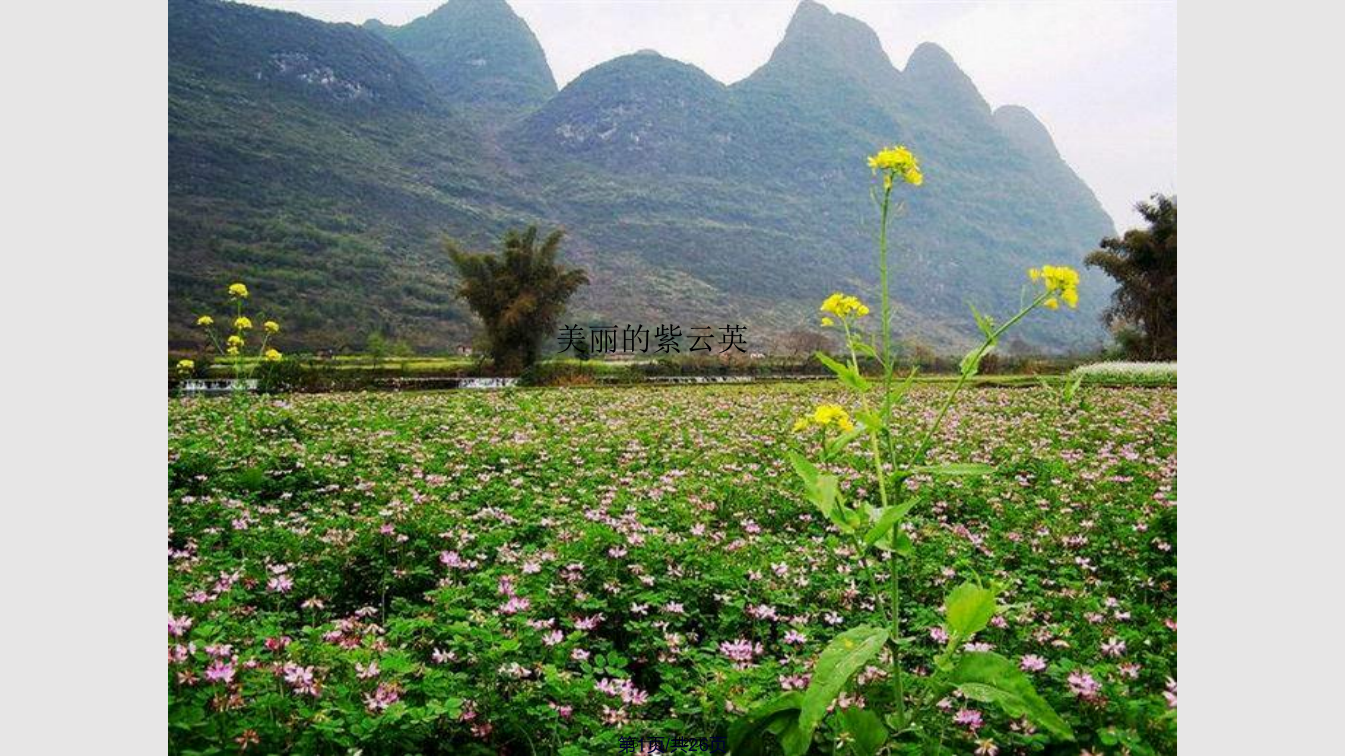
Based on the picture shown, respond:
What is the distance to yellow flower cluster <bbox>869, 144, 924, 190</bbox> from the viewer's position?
90.6 inches

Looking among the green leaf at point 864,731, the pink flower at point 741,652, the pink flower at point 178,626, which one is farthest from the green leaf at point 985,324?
the pink flower at point 178,626

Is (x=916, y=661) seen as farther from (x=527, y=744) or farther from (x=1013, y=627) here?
(x=527, y=744)

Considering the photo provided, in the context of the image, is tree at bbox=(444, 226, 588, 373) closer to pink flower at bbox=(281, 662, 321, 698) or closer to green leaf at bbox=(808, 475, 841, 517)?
pink flower at bbox=(281, 662, 321, 698)

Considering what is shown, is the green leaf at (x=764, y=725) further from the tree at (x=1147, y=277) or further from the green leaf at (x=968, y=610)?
the tree at (x=1147, y=277)

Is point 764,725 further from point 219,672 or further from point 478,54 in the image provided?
point 478,54

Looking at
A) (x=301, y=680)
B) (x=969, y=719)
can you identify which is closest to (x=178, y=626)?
(x=301, y=680)

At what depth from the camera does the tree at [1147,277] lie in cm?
2655

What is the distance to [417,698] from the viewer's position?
243cm

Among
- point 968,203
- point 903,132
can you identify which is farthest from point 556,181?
point 968,203

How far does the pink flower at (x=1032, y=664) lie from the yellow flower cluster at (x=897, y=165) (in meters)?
1.76

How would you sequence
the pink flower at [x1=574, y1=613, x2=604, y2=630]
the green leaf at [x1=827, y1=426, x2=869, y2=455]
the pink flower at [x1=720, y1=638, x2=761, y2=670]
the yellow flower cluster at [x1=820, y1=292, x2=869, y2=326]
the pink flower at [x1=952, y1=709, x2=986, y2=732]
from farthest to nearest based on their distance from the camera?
1. the pink flower at [x1=574, y1=613, x2=604, y2=630]
2. the pink flower at [x1=720, y1=638, x2=761, y2=670]
3. the yellow flower cluster at [x1=820, y1=292, x2=869, y2=326]
4. the pink flower at [x1=952, y1=709, x2=986, y2=732]
5. the green leaf at [x1=827, y1=426, x2=869, y2=455]

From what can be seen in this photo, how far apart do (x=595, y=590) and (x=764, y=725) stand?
1628mm

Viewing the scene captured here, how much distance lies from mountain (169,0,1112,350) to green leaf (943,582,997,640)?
42299mm

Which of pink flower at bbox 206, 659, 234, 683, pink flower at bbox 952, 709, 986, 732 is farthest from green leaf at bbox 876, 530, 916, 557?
pink flower at bbox 206, 659, 234, 683
